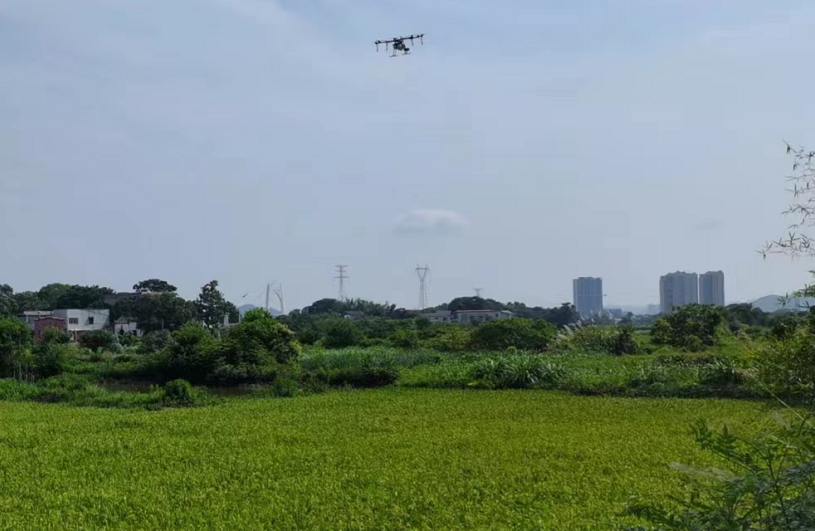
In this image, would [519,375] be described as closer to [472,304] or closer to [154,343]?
[154,343]

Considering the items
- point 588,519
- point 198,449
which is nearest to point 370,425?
point 198,449

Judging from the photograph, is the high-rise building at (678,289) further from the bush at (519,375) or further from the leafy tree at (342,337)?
the bush at (519,375)

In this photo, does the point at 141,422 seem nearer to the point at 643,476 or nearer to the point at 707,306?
the point at 643,476

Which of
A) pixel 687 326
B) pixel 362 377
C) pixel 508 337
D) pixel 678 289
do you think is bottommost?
pixel 362 377

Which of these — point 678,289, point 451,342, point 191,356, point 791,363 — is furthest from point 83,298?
point 791,363

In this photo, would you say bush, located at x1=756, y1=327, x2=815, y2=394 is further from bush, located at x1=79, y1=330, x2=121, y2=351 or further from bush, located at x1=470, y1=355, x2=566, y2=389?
bush, located at x1=79, y1=330, x2=121, y2=351
